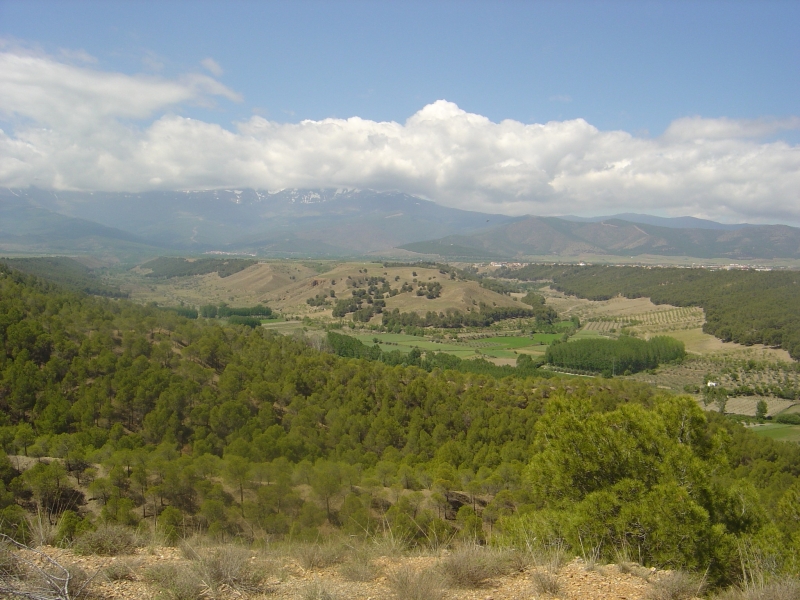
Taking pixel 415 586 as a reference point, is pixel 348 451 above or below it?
below

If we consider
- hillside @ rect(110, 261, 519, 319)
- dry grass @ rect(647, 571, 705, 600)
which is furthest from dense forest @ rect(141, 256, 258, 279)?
dry grass @ rect(647, 571, 705, 600)

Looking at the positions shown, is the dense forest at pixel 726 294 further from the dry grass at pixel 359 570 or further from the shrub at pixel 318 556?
the dry grass at pixel 359 570

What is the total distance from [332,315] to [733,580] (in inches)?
4647

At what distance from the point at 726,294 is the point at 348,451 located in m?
128

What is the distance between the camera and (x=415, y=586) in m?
6.51

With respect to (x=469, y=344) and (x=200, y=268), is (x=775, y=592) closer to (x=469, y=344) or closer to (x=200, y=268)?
(x=469, y=344)

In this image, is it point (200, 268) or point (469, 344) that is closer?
point (469, 344)

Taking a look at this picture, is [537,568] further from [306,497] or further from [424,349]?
[424,349]

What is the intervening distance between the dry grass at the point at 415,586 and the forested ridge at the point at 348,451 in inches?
109

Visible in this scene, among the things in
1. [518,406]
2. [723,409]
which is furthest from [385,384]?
[723,409]

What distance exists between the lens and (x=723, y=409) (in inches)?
2180

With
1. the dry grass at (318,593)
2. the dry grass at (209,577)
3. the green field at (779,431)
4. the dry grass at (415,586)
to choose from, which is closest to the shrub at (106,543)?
the dry grass at (209,577)

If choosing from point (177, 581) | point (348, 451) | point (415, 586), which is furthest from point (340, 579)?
point (348, 451)

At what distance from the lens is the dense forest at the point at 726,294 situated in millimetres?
93000
